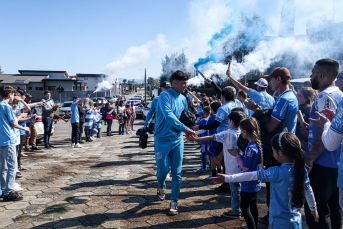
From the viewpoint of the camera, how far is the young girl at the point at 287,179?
2.43m

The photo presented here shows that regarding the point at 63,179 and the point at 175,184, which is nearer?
the point at 175,184

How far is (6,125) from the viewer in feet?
15.3

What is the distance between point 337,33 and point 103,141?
22.4 metres

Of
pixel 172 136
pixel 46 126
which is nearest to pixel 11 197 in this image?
pixel 172 136

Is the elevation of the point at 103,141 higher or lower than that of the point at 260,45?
lower

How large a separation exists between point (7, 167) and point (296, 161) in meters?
4.64

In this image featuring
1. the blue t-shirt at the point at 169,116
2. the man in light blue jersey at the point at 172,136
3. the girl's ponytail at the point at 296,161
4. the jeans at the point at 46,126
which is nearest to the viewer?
the girl's ponytail at the point at 296,161

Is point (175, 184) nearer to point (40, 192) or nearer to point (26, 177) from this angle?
point (40, 192)

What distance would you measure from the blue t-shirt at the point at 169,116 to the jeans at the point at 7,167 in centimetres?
263

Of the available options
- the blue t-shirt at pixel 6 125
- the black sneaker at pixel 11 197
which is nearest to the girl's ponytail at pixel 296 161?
the blue t-shirt at pixel 6 125

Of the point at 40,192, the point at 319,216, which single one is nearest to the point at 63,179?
the point at 40,192

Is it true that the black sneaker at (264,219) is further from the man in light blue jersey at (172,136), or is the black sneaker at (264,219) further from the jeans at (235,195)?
the man in light blue jersey at (172,136)

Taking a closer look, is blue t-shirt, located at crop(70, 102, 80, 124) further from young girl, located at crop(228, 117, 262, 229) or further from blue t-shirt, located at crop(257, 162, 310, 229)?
blue t-shirt, located at crop(257, 162, 310, 229)

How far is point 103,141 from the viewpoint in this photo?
12156 mm
